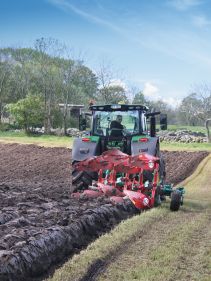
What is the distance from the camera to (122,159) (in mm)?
10445

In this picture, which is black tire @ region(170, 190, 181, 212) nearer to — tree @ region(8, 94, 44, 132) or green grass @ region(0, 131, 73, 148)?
green grass @ region(0, 131, 73, 148)

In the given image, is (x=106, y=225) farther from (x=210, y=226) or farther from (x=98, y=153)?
(x=98, y=153)

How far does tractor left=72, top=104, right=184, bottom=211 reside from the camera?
33.3ft

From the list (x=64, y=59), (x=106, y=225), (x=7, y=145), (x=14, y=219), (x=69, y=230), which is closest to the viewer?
(x=69, y=230)

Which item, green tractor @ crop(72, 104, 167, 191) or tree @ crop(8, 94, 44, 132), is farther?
tree @ crop(8, 94, 44, 132)

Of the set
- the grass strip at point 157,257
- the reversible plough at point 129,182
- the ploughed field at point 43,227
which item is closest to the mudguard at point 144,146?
the reversible plough at point 129,182

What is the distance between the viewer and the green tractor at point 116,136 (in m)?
11.2

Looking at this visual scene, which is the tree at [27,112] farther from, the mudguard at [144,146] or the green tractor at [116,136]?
the mudguard at [144,146]

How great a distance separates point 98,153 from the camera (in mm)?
11609

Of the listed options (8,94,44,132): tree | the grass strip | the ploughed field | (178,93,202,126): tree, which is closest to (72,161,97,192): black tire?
the ploughed field

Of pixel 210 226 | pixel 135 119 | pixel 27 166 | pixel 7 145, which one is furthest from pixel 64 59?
pixel 210 226

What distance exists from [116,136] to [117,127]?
0.23 m

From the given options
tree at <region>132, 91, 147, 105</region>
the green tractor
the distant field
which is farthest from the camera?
tree at <region>132, 91, 147, 105</region>

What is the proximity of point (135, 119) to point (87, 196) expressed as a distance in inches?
101
